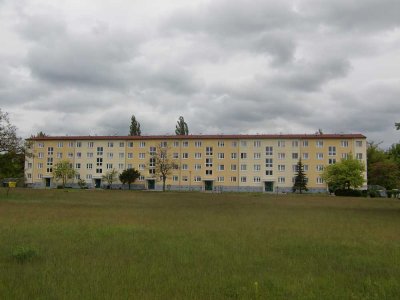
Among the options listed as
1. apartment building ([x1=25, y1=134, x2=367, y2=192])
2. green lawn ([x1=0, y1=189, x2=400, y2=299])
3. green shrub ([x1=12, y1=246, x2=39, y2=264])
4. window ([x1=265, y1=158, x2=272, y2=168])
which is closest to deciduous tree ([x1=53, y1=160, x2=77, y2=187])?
apartment building ([x1=25, y1=134, x2=367, y2=192])

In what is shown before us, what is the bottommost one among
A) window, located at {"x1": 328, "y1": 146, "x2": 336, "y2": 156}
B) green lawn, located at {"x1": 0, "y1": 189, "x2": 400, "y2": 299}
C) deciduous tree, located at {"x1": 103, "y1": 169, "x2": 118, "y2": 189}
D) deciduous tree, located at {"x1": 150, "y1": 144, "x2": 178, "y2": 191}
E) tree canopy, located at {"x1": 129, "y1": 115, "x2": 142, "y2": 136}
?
green lawn, located at {"x1": 0, "y1": 189, "x2": 400, "y2": 299}

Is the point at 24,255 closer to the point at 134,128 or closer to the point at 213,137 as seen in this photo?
the point at 213,137

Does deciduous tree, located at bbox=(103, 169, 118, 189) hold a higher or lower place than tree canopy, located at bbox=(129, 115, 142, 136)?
lower

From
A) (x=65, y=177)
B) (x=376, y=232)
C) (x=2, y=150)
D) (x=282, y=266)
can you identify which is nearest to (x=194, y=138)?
(x=65, y=177)

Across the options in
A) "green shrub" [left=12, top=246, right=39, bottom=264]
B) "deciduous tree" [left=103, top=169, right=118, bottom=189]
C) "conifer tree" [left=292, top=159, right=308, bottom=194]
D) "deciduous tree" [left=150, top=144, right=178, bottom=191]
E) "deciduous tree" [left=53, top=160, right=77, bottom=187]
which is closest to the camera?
"green shrub" [left=12, top=246, right=39, bottom=264]

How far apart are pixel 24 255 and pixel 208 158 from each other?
93581 millimetres

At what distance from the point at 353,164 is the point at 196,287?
7797 cm

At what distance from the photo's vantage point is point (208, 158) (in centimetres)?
10394

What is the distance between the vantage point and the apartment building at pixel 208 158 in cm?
9888

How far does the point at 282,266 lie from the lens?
1024 cm

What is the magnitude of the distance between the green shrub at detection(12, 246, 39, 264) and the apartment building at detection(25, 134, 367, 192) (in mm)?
89714

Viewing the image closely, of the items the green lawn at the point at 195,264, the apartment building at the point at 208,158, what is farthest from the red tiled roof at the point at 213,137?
the green lawn at the point at 195,264

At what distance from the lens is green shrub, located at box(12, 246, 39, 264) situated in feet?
34.0

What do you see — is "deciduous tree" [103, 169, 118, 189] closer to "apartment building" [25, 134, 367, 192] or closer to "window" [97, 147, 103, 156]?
"apartment building" [25, 134, 367, 192]
